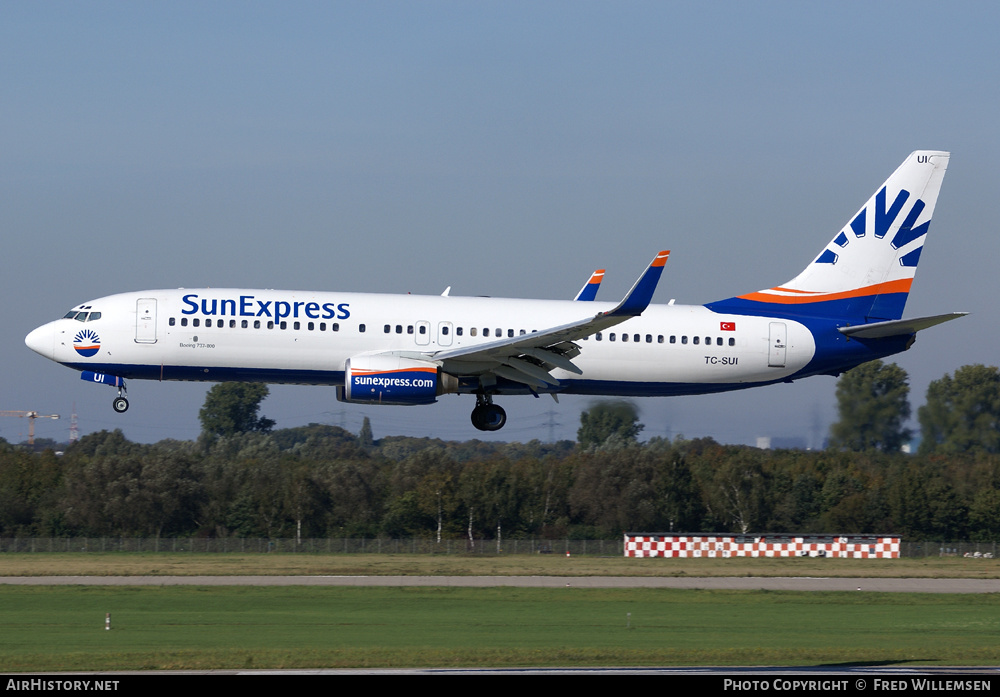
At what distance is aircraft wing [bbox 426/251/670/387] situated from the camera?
36.5 meters

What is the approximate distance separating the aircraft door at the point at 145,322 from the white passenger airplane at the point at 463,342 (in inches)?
1.8

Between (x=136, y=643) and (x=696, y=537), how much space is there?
130 feet

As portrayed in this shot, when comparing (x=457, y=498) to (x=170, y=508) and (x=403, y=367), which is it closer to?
(x=170, y=508)

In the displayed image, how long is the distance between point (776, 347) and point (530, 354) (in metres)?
9.44

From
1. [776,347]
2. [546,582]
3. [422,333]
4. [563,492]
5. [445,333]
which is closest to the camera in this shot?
[422,333]

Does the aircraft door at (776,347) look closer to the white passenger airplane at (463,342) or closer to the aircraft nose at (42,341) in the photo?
the white passenger airplane at (463,342)

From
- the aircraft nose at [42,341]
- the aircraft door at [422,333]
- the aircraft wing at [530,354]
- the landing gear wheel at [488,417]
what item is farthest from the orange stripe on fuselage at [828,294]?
the aircraft nose at [42,341]

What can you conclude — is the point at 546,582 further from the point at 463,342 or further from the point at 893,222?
the point at 893,222

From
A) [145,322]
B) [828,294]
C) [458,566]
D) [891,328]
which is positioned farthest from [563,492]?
[145,322]

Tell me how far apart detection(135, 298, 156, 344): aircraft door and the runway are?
13.4m

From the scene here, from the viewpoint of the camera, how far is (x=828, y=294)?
43.9 metres

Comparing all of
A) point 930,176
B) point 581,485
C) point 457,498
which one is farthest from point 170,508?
point 930,176

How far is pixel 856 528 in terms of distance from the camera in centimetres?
7462
